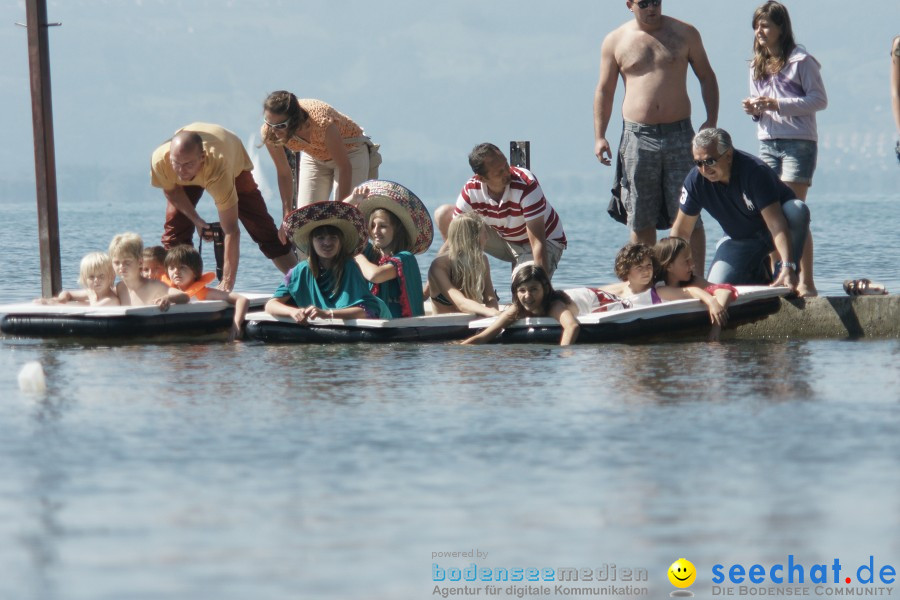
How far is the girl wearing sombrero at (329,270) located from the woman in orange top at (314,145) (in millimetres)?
960

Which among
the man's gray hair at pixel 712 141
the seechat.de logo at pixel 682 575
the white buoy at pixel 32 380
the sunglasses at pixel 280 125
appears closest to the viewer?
the seechat.de logo at pixel 682 575

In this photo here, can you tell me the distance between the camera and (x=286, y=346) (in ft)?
32.2

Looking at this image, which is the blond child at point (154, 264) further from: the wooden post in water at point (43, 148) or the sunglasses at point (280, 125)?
the wooden post in water at point (43, 148)

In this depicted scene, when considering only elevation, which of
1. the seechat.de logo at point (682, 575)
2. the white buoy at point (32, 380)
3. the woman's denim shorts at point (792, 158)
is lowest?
the seechat.de logo at point (682, 575)

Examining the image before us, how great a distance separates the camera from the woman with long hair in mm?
10297

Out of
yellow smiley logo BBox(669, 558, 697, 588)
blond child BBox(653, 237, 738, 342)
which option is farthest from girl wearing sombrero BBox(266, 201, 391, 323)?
yellow smiley logo BBox(669, 558, 697, 588)

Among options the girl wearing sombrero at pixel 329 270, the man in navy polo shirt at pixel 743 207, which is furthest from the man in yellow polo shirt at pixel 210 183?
the man in navy polo shirt at pixel 743 207

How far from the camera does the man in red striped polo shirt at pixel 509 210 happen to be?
1030 centimetres

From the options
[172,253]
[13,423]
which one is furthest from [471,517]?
[172,253]

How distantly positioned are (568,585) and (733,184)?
18.2ft

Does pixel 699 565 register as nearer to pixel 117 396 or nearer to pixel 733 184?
pixel 117 396

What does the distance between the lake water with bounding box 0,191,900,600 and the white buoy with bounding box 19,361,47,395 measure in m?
0.08

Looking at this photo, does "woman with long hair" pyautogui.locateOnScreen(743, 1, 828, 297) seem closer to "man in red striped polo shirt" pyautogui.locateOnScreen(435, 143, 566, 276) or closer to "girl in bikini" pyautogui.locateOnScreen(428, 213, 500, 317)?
"man in red striped polo shirt" pyautogui.locateOnScreen(435, 143, 566, 276)

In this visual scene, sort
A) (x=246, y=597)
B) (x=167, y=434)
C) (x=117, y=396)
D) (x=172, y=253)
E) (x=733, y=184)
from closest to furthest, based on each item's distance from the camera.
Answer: (x=246, y=597) < (x=167, y=434) < (x=117, y=396) < (x=733, y=184) < (x=172, y=253)
